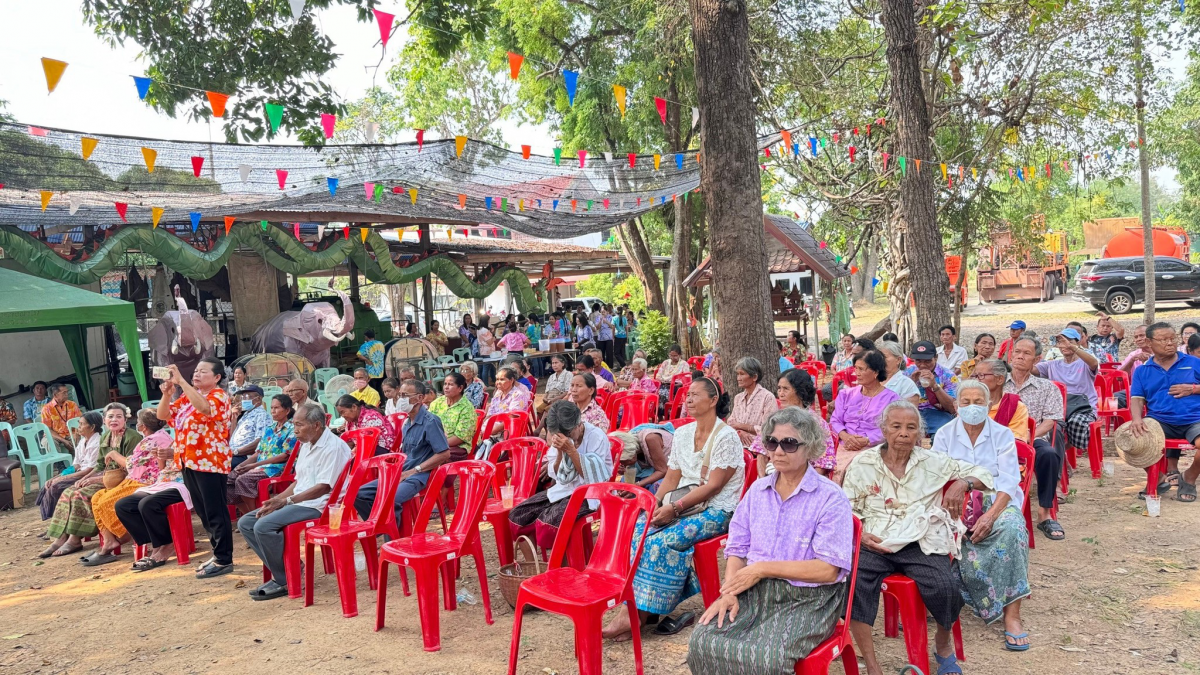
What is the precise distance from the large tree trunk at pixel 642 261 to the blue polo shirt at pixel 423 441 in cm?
1271

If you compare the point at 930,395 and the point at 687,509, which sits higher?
the point at 930,395

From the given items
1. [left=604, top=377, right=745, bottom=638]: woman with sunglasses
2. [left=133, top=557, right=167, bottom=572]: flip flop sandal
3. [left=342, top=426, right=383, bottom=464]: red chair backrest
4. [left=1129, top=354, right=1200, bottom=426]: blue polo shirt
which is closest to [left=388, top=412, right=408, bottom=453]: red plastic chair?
[left=342, top=426, right=383, bottom=464]: red chair backrest

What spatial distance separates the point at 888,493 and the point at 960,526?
1.03 feet

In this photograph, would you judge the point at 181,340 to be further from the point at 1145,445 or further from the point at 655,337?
the point at 1145,445

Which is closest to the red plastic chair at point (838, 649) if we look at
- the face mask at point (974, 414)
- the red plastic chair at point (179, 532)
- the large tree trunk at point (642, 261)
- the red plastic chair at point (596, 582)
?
the red plastic chair at point (596, 582)

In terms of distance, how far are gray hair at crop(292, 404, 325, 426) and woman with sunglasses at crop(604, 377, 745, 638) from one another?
216 cm

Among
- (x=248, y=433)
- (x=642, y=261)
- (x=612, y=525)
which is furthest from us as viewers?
(x=642, y=261)

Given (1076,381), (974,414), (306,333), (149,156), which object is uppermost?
(149,156)

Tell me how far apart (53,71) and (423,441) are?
3719mm

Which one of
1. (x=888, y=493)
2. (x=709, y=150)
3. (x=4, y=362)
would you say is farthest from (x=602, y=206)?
(x=4, y=362)

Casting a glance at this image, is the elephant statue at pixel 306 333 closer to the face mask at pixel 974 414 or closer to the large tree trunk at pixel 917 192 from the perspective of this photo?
the large tree trunk at pixel 917 192

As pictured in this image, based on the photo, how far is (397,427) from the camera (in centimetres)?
623

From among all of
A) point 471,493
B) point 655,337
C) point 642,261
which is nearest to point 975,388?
point 471,493

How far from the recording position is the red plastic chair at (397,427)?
5995 millimetres
